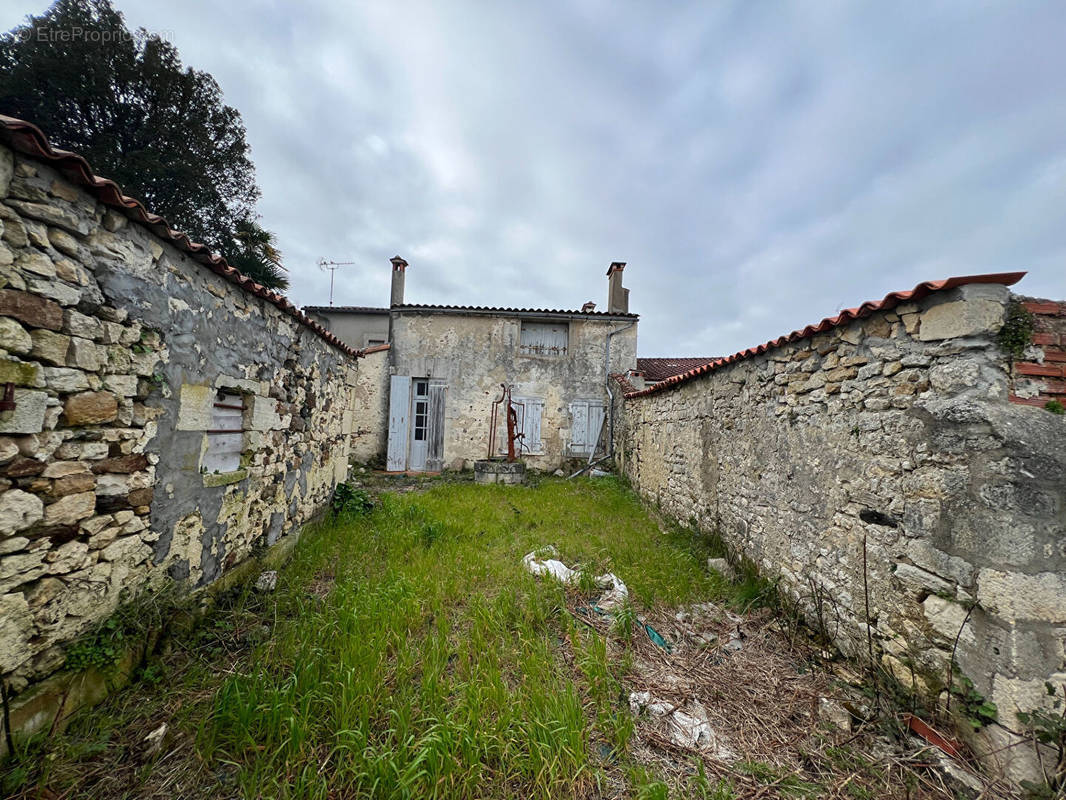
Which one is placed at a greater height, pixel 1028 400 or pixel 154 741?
pixel 1028 400

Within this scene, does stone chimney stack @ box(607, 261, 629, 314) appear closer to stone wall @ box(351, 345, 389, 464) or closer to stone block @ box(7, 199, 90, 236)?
stone wall @ box(351, 345, 389, 464)

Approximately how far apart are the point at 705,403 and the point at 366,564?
14.7 ft

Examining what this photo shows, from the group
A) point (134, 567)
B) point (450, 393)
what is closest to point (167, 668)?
point (134, 567)

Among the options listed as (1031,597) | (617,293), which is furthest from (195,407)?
(617,293)

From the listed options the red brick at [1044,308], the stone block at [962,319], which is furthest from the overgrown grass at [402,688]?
the red brick at [1044,308]

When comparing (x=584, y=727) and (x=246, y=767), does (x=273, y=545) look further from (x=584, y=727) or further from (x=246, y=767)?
(x=584, y=727)

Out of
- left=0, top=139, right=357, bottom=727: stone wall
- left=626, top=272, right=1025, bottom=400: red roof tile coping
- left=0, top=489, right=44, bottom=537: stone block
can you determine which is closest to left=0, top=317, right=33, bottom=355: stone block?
left=0, top=139, right=357, bottom=727: stone wall

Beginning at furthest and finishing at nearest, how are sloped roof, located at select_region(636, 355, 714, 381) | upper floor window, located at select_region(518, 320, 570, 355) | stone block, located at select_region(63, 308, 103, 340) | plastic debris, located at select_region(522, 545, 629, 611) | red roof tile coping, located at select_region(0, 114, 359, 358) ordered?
1. sloped roof, located at select_region(636, 355, 714, 381)
2. upper floor window, located at select_region(518, 320, 570, 355)
3. plastic debris, located at select_region(522, 545, 629, 611)
4. stone block, located at select_region(63, 308, 103, 340)
5. red roof tile coping, located at select_region(0, 114, 359, 358)

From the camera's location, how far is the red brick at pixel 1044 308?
2.00 m

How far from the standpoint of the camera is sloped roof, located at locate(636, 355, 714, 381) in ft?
39.5

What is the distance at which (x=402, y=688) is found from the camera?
2.25 m

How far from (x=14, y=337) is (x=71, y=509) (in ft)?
2.92

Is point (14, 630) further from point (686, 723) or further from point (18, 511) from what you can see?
point (686, 723)

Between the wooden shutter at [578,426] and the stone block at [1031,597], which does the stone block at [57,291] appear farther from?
the wooden shutter at [578,426]
